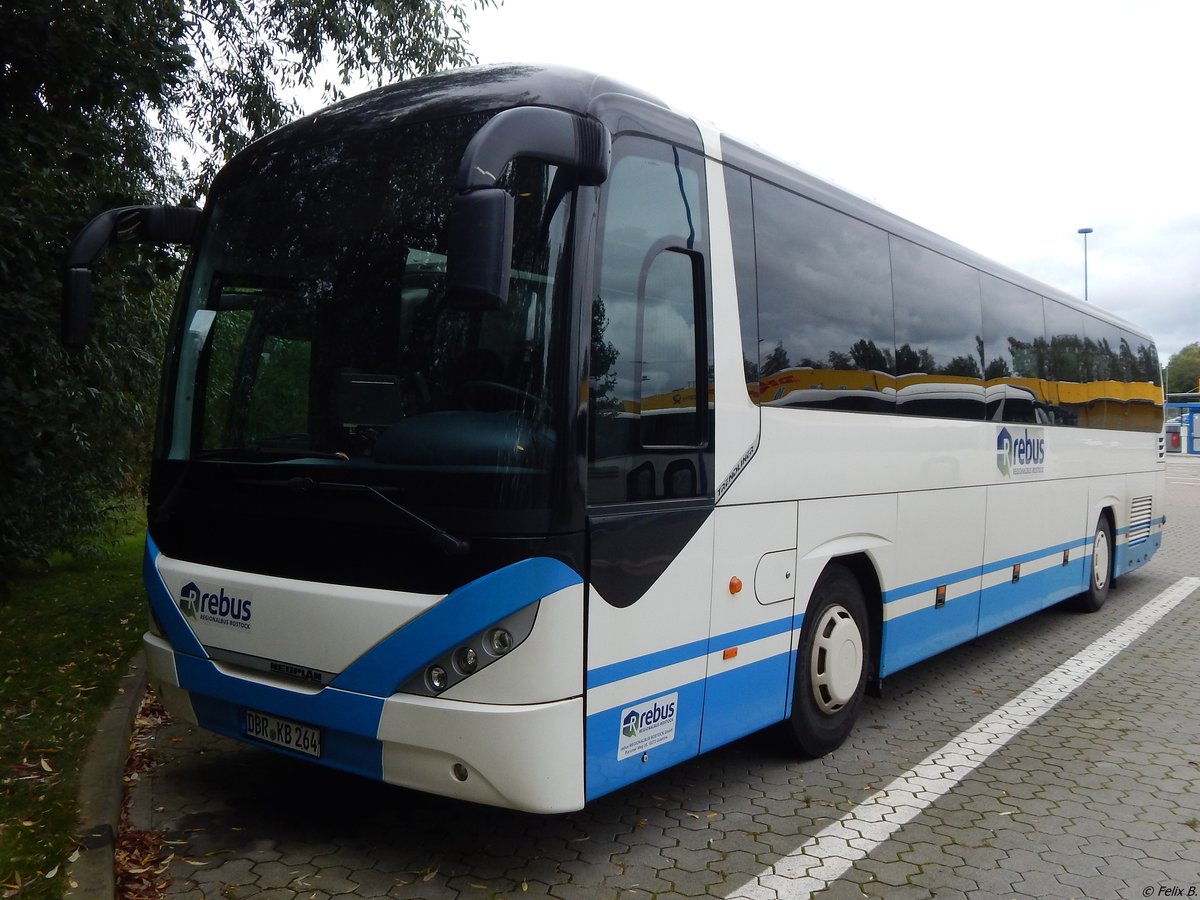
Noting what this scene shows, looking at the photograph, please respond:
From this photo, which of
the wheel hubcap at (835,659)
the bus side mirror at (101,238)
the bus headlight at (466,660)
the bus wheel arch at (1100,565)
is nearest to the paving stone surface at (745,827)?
the wheel hubcap at (835,659)

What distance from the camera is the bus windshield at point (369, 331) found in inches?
156

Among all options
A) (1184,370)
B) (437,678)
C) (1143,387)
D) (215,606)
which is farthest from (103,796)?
(1184,370)

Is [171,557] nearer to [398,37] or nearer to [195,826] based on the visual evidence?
[195,826]

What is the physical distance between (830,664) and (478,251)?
135 inches

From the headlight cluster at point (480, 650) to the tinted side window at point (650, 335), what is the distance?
1.89ft

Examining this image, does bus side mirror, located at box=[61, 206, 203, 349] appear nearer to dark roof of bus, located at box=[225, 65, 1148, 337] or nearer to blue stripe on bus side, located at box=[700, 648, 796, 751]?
dark roof of bus, located at box=[225, 65, 1148, 337]

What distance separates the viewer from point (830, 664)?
582cm

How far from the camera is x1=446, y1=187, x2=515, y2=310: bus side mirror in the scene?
11.2 feet

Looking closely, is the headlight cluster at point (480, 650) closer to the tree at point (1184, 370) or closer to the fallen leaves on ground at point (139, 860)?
the fallen leaves on ground at point (139, 860)

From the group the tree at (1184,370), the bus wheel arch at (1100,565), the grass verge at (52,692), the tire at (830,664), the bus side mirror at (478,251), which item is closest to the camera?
the bus side mirror at (478,251)

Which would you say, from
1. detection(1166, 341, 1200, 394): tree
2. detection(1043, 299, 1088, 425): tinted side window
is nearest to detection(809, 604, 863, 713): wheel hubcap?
Answer: detection(1043, 299, 1088, 425): tinted side window

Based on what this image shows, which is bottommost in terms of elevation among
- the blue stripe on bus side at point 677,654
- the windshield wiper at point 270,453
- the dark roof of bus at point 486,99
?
the blue stripe on bus side at point 677,654

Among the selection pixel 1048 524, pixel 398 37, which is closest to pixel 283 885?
pixel 1048 524

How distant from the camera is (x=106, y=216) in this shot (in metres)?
4.91
